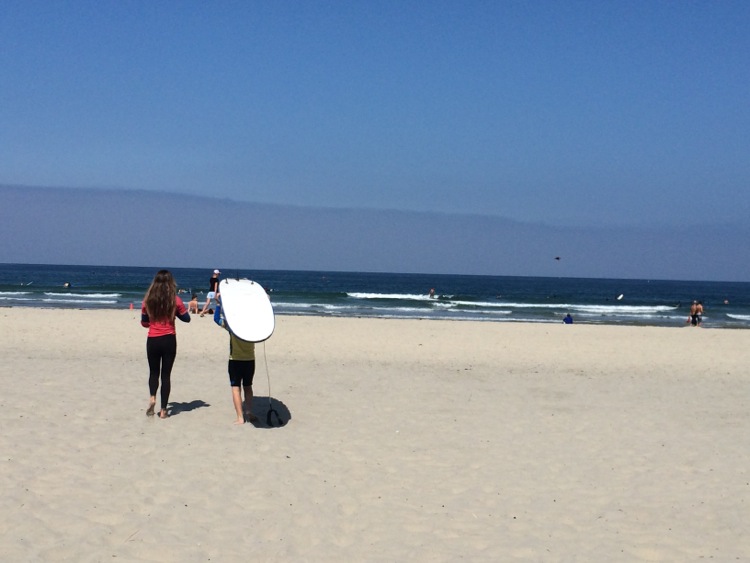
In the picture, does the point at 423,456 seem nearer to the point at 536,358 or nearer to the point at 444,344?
the point at 536,358

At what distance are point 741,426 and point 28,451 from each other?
783 centimetres

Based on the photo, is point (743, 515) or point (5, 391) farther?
point (5, 391)

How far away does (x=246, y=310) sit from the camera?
7656 millimetres

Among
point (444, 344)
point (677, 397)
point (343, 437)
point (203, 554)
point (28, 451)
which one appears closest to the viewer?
point (203, 554)

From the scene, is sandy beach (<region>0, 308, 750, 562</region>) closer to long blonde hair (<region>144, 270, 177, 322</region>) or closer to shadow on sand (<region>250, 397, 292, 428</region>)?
shadow on sand (<region>250, 397, 292, 428</region>)

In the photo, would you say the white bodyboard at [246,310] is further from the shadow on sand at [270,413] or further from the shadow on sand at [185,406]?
the shadow on sand at [185,406]

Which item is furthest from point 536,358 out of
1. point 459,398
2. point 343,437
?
point 343,437

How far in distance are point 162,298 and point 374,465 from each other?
289 cm

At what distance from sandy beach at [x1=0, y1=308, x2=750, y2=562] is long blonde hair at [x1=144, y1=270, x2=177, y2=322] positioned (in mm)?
1182

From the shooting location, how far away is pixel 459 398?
9.46 metres

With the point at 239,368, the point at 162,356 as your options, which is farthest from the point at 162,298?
the point at 239,368

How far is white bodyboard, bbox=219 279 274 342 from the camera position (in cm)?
734

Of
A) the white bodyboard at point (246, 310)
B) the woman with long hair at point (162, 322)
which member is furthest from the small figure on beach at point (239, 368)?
the woman with long hair at point (162, 322)

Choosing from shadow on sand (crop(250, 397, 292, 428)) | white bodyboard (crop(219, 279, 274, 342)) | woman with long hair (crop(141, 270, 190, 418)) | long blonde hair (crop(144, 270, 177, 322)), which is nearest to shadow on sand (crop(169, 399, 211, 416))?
woman with long hair (crop(141, 270, 190, 418))
